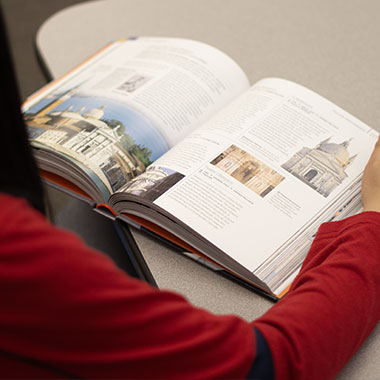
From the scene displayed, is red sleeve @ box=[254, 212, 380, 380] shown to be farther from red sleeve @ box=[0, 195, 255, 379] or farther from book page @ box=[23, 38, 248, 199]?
book page @ box=[23, 38, 248, 199]

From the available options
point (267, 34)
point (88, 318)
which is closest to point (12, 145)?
point (88, 318)

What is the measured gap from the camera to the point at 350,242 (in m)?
0.56

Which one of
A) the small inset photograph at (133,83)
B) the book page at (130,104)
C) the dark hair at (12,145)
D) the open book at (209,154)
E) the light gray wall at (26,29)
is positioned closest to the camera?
the dark hair at (12,145)

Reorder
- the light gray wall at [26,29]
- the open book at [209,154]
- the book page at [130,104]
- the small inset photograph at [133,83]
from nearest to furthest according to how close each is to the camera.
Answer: the open book at [209,154], the book page at [130,104], the small inset photograph at [133,83], the light gray wall at [26,29]

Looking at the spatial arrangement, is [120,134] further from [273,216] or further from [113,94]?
[273,216]

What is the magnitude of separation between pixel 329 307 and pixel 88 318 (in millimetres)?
243

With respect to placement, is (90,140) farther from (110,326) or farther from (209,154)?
(110,326)

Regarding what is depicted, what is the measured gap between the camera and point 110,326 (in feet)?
1.18

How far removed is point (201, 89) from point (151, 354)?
1.71 feet

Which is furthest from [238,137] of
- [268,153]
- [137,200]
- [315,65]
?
[315,65]

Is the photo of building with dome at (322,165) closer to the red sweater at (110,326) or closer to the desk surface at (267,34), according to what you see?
the desk surface at (267,34)

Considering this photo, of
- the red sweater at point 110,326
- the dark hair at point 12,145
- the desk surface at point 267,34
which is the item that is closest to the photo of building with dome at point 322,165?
the desk surface at point 267,34

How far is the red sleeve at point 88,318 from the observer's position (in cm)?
34

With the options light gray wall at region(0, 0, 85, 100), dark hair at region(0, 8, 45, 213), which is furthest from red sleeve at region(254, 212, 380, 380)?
light gray wall at region(0, 0, 85, 100)
